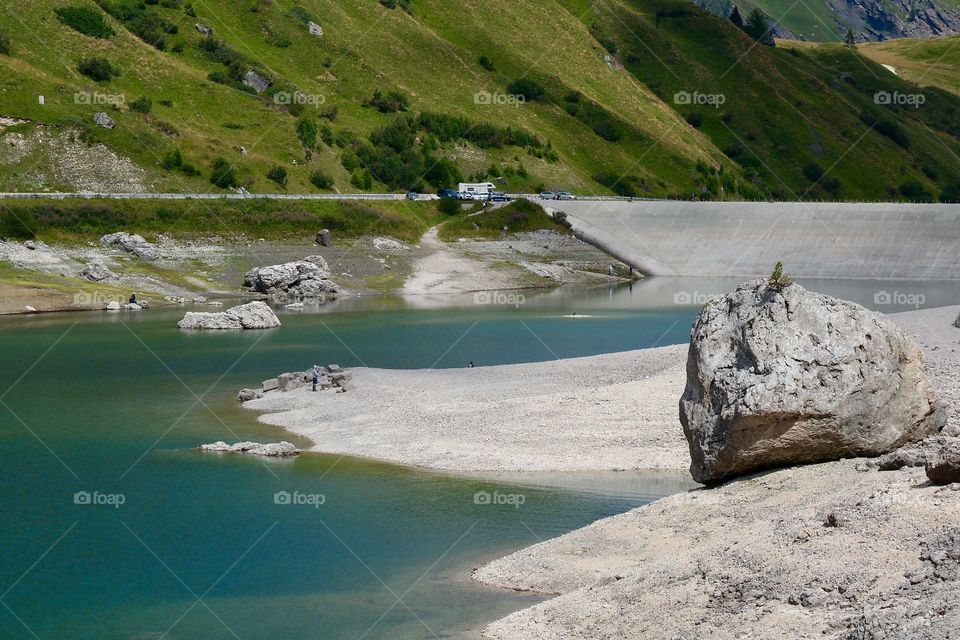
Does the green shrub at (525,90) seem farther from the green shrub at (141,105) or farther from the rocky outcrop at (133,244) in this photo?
the rocky outcrop at (133,244)

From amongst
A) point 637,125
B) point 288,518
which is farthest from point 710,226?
point 288,518

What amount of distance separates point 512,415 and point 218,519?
13164mm

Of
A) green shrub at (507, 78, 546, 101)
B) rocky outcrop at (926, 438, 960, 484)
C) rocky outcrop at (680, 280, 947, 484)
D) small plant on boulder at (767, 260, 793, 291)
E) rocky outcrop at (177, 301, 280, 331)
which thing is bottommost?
rocky outcrop at (926, 438, 960, 484)

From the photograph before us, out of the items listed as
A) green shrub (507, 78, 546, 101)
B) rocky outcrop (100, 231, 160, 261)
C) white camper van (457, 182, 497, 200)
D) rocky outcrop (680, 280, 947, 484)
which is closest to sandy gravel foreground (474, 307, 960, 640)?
rocky outcrop (680, 280, 947, 484)

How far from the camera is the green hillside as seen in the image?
11862 cm

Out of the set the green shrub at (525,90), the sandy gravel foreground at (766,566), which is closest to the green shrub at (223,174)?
the green shrub at (525,90)

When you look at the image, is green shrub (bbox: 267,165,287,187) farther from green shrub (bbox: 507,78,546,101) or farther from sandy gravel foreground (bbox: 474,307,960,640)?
sandy gravel foreground (bbox: 474,307,960,640)

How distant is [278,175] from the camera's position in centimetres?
12494

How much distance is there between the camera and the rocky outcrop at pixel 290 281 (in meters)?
99.1

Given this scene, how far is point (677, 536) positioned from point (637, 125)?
167m

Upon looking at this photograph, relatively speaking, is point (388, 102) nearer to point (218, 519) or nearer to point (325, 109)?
point (325, 109)

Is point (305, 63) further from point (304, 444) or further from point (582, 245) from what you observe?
point (304, 444)

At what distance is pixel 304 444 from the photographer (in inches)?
1668

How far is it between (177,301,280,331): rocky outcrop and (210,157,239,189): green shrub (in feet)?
144
